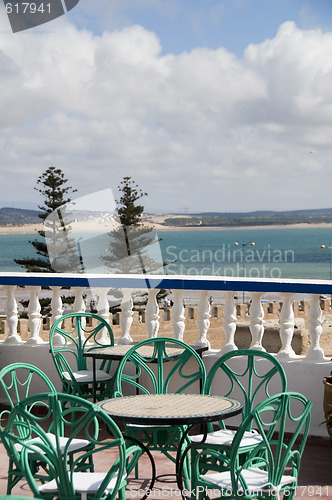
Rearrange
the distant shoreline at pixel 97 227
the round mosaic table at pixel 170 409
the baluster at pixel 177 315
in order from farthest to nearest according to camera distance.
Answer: the distant shoreline at pixel 97 227 → the baluster at pixel 177 315 → the round mosaic table at pixel 170 409

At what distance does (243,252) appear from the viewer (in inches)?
3661

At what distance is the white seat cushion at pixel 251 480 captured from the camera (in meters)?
2.89

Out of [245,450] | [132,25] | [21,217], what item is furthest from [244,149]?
[245,450]

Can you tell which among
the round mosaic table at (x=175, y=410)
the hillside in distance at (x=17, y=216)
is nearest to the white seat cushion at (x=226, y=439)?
the round mosaic table at (x=175, y=410)

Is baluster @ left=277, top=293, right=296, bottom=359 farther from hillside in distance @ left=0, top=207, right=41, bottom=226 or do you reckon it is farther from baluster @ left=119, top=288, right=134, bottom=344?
hillside in distance @ left=0, top=207, right=41, bottom=226

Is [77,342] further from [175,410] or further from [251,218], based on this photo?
[251,218]

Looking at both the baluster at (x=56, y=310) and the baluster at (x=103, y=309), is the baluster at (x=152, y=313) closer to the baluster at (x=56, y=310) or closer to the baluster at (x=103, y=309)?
the baluster at (x=103, y=309)

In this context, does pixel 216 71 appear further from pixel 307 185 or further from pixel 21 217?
pixel 21 217

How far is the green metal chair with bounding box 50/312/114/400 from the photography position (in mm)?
5156

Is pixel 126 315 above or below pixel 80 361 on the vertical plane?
above

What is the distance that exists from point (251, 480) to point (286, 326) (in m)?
2.38

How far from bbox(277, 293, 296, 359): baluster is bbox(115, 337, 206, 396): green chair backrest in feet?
2.11

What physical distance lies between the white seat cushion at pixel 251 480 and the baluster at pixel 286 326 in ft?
7.08

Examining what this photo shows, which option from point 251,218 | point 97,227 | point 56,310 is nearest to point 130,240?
point 97,227
